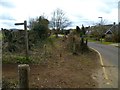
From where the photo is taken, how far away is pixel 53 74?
1132 centimetres

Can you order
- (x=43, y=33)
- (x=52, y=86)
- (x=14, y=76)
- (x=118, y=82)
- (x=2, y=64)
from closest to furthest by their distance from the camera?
(x=52, y=86)
(x=14, y=76)
(x=118, y=82)
(x=2, y=64)
(x=43, y=33)

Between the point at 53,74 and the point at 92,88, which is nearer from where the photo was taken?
the point at 92,88

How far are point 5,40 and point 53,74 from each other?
8.71 meters

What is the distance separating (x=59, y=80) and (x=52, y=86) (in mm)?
1033

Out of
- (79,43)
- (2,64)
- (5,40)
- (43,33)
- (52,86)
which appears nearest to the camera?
(52,86)

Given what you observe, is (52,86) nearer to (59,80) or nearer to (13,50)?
(59,80)

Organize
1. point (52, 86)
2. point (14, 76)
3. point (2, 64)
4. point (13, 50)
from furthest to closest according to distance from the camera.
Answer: point (13, 50) < point (2, 64) < point (14, 76) < point (52, 86)

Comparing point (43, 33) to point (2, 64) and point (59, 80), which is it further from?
point (59, 80)

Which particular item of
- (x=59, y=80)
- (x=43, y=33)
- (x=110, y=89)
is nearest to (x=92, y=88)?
(x=110, y=89)

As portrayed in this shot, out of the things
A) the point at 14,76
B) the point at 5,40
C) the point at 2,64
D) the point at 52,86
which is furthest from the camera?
the point at 5,40

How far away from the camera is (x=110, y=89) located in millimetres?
9719

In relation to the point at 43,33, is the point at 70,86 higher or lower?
lower

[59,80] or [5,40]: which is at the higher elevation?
[5,40]

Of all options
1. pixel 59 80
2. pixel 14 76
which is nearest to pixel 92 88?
pixel 59 80
